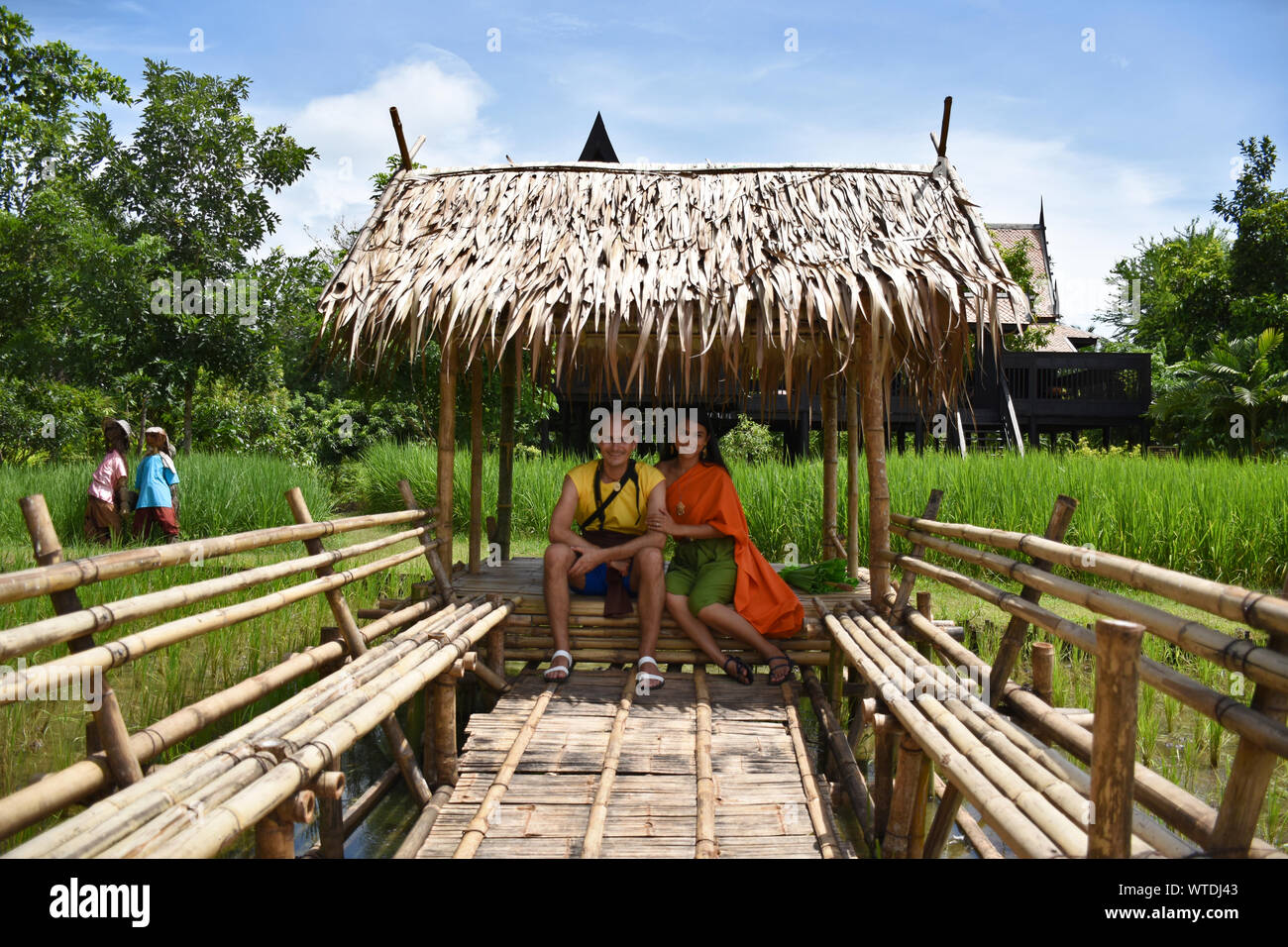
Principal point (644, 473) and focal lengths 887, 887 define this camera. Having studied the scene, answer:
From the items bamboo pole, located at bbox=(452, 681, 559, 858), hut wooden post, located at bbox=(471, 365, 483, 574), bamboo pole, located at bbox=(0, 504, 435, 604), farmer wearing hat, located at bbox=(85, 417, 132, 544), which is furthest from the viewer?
farmer wearing hat, located at bbox=(85, 417, 132, 544)

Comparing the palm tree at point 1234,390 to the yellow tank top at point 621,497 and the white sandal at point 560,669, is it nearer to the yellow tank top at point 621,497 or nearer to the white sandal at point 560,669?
the yellow tank top at point 621,497

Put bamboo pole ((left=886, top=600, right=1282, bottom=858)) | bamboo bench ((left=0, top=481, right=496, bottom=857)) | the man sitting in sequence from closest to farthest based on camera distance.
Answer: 1. bamboo bench ((left=0, top=481, right=496, bottom=857))
2. bamboo pole ((left=886, top=600, right=1282, bottom=858))
3. the man sitting

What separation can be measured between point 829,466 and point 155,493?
237 inches

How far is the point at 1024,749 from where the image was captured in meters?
2.52

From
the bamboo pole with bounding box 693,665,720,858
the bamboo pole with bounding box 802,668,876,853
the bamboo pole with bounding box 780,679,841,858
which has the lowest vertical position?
the bamboo pole with bounding box 802,668,876,853

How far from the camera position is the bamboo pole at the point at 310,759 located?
1.80 metres

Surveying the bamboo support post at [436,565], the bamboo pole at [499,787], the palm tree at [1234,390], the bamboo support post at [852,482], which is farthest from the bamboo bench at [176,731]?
the palm tree at [1234,390]

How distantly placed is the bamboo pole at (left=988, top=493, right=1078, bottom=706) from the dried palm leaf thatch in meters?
1.27

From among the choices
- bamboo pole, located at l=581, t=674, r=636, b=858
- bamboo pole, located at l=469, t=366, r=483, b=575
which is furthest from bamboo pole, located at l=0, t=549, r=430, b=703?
bamboo pole, located at l=469, t=366, r=483, b=575

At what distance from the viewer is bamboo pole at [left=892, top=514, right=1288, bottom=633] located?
5.53ft

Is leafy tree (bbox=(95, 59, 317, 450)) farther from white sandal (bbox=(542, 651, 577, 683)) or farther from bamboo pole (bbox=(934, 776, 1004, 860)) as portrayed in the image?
bamboo pole (bbox=(934, 776, 1004, 860))
